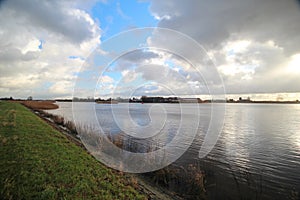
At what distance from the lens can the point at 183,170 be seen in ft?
35.9

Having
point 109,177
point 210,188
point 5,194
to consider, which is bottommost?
point 210,188

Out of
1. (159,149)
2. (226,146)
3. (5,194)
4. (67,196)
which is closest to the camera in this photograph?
(5,194)

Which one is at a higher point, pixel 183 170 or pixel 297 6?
pixel 297 6

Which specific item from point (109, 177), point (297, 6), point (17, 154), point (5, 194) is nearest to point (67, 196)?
point (5, 194)

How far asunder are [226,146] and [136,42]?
12629 millimetres

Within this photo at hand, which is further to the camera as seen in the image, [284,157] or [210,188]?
[284,157]

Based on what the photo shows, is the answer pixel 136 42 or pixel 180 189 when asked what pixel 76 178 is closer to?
pixel 180 189

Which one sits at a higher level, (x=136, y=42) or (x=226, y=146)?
(x=136, y=42)

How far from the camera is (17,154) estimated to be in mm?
8852

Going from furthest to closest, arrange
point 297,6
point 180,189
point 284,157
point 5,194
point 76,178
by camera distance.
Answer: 1. point 284,157
2. point 297,6
3. point 180,189
4. point 76,178
5. point 5,194

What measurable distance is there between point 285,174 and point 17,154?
591 inches

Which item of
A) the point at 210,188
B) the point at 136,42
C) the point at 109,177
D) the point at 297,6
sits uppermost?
the point at 297,6

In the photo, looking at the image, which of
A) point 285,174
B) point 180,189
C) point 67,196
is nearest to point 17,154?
point 67,196

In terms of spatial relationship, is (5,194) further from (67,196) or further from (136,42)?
(136,42)
